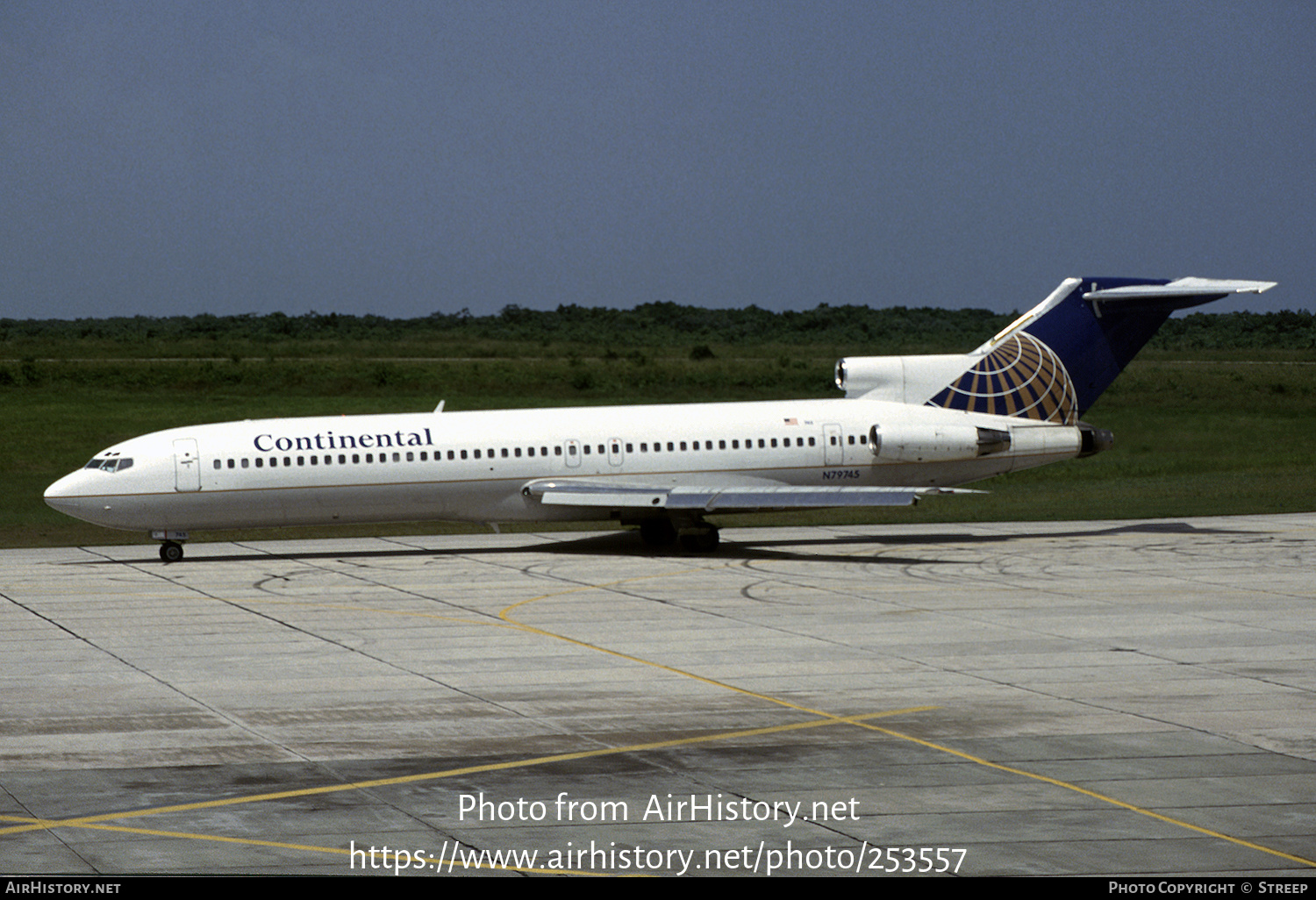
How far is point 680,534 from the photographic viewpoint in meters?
39.8

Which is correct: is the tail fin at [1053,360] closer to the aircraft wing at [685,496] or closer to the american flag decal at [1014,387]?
the american flag decal at [1014,387]

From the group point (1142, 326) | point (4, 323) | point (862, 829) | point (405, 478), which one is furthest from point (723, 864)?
point (4, 323)

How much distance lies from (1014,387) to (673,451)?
9.62m

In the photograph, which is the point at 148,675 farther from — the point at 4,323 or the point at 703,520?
the point at 4,323

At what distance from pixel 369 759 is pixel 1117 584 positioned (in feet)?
63.6

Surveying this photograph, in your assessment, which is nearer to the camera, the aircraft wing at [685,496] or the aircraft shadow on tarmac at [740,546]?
the aircraft wing at [685,496]

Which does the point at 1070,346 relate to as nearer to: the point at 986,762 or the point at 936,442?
the point at 936,442

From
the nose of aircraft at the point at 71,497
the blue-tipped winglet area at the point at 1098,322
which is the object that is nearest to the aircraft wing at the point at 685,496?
the blue-tipped winglet area at the point at 1098,322

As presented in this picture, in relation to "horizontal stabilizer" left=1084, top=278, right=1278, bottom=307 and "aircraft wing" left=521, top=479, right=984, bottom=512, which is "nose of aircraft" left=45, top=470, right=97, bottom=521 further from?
"horizontal stabilizer" left=1084, top=278, right=1278, bottom=307

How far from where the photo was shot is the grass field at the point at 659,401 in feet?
164

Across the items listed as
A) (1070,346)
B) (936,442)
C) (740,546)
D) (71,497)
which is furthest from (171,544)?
(1070,346)

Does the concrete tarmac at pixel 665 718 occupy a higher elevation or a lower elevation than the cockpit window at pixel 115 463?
lower

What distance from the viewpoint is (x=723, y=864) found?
13.6 meters

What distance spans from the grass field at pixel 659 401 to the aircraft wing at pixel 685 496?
28.3ft
